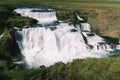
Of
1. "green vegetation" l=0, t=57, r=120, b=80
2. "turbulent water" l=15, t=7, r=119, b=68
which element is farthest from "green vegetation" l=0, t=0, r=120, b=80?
"turbulent water" l=15, t=7, r=119, b=68

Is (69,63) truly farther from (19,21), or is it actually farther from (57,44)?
(19,21)

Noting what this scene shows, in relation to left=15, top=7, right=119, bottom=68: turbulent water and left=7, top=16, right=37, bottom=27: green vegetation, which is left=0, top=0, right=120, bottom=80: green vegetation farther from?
left=15, top=7, right=119, bottom=68: turbulent water

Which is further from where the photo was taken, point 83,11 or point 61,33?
point 83,11

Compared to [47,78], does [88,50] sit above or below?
below

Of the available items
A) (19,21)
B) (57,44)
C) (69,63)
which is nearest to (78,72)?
(69,63)

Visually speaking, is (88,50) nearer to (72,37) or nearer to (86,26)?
(72,37)

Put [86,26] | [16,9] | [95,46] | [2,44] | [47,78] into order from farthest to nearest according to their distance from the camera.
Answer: [16,9]
[86,26]
[95,46]
[2,44]
[47,78]

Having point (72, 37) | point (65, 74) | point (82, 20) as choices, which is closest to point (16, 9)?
point (82, 20)

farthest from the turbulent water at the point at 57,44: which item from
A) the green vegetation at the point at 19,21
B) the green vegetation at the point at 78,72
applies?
the green vegetation at the point at 78,72
